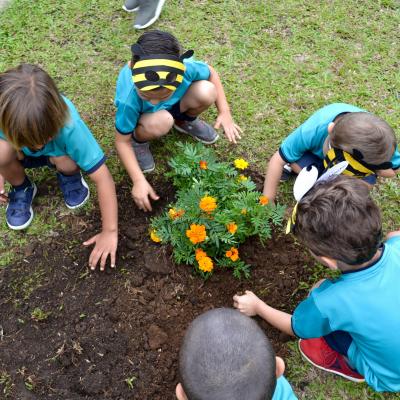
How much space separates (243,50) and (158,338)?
256 centimetres

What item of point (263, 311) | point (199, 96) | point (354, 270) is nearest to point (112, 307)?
point (263, 311)

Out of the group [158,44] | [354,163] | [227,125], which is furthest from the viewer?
[227,125]

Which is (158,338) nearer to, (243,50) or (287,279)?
(287,279)

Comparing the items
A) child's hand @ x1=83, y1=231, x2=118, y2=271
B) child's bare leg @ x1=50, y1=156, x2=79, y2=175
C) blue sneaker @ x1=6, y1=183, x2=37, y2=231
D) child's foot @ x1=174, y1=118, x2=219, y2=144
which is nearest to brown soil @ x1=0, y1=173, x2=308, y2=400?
child's hand @ x1=83, y1=231, x2=118, y2=271

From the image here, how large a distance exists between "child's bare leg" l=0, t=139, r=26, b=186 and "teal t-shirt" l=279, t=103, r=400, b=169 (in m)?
1.62

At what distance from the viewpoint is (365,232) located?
1.77 metres

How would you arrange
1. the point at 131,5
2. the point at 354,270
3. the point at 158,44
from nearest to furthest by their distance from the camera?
the point at 354,270 < the point at 158,44 < the point at 131,5

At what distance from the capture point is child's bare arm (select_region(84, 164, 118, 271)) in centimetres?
253

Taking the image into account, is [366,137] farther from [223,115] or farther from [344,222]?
[223,115]

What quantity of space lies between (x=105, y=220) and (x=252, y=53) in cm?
210

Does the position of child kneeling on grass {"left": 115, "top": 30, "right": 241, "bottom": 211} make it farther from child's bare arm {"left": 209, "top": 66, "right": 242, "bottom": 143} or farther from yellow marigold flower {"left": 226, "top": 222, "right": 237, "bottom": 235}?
yellow marigold flower {"left": 226, "top": 222, "right": 237, "bottom": 235}

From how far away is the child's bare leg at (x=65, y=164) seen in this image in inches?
104

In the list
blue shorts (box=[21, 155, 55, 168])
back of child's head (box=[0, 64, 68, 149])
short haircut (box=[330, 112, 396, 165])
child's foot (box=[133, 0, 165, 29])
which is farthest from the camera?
child's foot (box=[133, 0, 165, 29])

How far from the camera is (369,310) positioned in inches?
70.6
